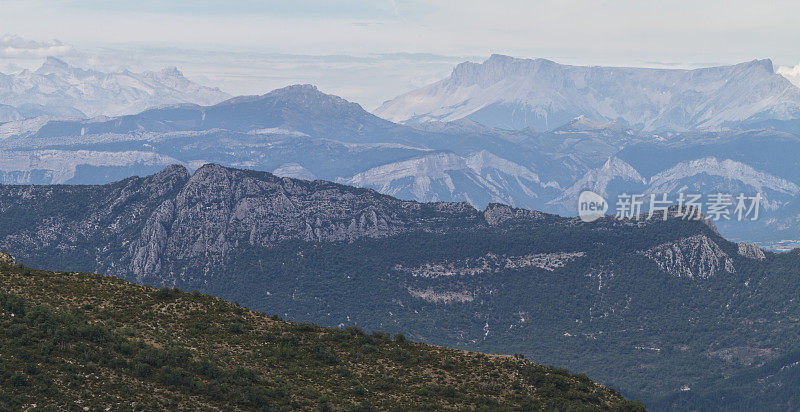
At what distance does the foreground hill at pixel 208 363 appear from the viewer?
9262cm

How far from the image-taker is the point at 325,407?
9712cm

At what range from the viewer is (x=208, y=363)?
4035 inches

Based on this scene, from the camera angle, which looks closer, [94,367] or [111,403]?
[111,403]

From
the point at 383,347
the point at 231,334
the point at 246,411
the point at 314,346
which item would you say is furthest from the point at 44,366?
the point at 383,347

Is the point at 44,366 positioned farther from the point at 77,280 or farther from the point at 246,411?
the point at 77,280

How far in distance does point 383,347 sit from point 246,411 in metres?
32.9

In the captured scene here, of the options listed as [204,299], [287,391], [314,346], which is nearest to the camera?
[287,391]

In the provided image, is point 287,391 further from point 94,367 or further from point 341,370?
point 94,367

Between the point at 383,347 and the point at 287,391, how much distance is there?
2567 cm

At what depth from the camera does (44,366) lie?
303 ft

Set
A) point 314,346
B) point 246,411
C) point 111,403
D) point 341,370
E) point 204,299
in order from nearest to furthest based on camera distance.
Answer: point 111,403 < point 246,411 < point 341,370 < point 314,346 < point 204,299

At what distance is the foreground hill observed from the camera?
9262 cm

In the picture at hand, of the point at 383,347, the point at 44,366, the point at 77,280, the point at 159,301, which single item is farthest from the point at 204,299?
the point at 44,366

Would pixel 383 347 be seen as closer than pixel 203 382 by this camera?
No
